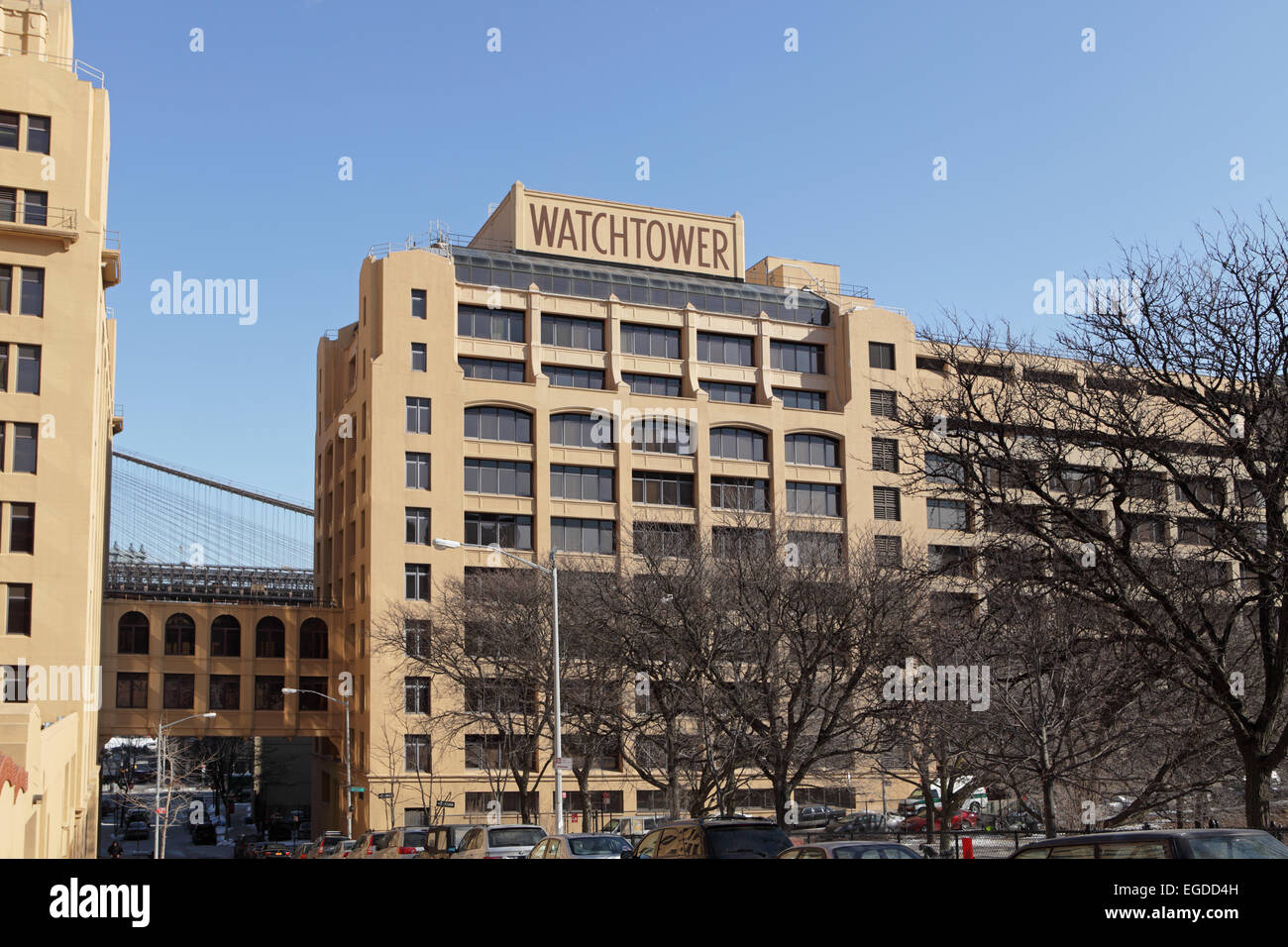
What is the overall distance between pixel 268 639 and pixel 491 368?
22.6m

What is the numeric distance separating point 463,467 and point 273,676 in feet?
61.6

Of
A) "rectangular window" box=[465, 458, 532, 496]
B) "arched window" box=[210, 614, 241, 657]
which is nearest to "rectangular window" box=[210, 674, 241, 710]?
"arched window" box=[210, 614, 241, 657]

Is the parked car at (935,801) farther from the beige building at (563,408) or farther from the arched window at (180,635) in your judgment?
the arched window at (180,635)

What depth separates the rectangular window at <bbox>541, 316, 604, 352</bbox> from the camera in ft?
247

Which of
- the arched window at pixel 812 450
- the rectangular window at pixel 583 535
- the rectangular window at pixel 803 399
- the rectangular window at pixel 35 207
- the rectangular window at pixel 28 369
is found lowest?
the rectangular window at pixel 583 535

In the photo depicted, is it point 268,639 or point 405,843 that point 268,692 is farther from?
point 405,843

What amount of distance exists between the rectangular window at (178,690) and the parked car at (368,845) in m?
35.2

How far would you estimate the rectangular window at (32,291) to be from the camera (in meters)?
47.6

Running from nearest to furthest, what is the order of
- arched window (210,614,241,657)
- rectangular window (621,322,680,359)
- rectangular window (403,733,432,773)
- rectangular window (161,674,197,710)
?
rectangular window (403,733,432,773) < rectangular window (161,674,197,710) < arched window (210,614,241,657) < rectangular window (621,322,680,359)

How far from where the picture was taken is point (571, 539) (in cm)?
7244

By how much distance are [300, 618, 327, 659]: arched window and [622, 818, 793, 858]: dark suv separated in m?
60.3

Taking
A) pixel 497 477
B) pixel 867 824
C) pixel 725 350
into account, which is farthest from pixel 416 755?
pixel 725 350

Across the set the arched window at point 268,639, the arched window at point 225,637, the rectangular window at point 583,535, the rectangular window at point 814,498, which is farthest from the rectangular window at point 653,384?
the arched window at point 225,637

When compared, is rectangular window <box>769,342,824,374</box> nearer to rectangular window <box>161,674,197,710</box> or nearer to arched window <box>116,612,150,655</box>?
rectangular window <box>161,674,197,710</box>
